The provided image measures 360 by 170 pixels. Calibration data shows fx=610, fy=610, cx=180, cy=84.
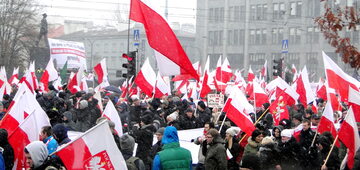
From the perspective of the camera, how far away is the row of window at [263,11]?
68.7 meters

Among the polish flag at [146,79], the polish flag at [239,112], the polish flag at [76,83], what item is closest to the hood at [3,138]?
the polish flag at [239,112]

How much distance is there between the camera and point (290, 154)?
9859 mm

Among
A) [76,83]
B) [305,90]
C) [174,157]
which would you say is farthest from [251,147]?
[76,83]

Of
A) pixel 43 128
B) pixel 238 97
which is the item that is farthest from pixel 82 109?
pixel 43 128

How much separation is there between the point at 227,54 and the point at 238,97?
67.0 m

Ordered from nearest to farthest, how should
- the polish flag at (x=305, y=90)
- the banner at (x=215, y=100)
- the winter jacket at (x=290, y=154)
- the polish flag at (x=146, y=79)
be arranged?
the winter jacket at (x=290, y=154) < the banner at (x=215, y=100) < the polish flag at (x=305, y=90) < the polish flag at (x=146, y=79)

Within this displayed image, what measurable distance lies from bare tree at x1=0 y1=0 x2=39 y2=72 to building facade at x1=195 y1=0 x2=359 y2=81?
2891 cm

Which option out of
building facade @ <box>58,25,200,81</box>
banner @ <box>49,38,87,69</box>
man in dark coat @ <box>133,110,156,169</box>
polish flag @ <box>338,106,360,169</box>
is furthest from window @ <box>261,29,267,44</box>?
polish flag @ <box>338,106,360,169</box>

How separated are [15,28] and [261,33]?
34.7 meters

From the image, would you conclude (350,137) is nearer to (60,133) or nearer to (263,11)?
(60,133)

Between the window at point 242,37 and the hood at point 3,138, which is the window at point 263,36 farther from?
the hood at point 3,138

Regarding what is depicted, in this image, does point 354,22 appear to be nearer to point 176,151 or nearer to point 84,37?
point 176,151

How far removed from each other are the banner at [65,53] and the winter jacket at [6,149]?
2801 centimetres

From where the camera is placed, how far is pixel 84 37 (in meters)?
95.4
